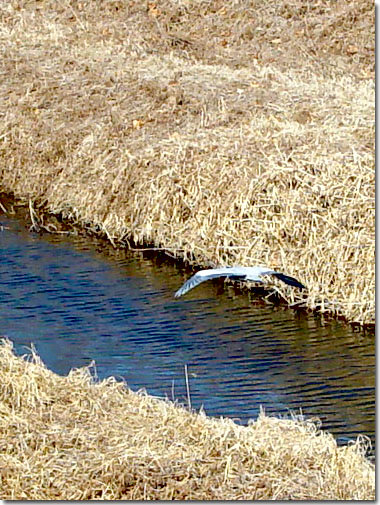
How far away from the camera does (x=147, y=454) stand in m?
5.50

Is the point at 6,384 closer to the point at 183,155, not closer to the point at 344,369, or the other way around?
the point at 344,369

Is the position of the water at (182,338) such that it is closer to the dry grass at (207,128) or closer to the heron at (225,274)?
the dry grass at (207,128)

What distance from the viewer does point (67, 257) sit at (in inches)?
432

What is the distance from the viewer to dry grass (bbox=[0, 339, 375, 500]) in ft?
17.4

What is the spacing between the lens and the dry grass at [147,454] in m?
5.30

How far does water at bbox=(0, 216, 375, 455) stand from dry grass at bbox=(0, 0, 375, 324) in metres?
0.48

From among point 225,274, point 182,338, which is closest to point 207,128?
point 182,338

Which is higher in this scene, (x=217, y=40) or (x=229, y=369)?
(x=217, y=40)

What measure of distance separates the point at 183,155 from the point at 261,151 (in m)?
0.88

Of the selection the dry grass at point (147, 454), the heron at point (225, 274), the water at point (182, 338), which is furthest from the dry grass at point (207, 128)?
the dry grass at point (147, 454)

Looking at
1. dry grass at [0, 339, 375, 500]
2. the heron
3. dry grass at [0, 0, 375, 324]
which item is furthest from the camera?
dry grass at [0, 0, 375, 324]

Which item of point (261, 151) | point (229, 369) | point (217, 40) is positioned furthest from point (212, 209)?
point (217, 40)

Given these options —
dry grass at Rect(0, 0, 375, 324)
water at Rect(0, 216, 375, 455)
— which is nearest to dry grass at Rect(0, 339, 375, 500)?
water at Rect(0, 216, 375, 455)

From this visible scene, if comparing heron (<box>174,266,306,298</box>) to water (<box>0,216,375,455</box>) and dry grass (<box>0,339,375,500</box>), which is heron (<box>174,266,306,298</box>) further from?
dry grass (<box>0,339,375,500</box>)
